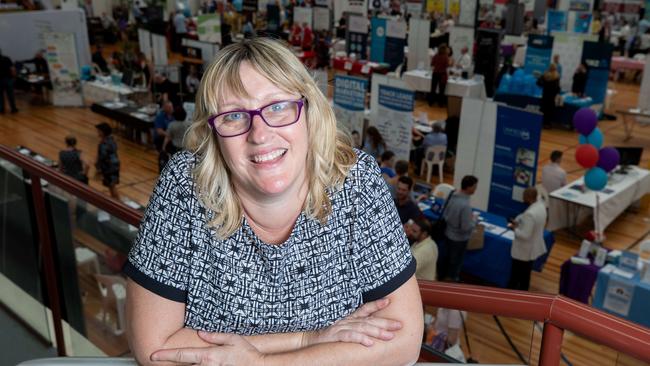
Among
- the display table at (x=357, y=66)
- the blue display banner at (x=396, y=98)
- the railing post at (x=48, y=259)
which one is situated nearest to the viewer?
the railing post at (x=48, y=259)

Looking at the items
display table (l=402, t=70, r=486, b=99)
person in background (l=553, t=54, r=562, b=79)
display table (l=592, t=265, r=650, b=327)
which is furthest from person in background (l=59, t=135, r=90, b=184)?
person in background (l=553, t=54, r=562, b=79)

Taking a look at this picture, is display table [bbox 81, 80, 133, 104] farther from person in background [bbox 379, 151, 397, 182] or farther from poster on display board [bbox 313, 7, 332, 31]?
poster on display board [bbox 313, 7, 332, 31]

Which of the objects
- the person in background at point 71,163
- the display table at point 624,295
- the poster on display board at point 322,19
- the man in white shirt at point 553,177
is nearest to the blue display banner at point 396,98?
the man in white shirt at point 553,177

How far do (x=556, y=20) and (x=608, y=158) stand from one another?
1264cm

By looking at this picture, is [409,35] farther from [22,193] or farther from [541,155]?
[22,193]

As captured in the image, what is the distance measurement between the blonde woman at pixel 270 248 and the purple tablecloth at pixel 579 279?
5.96 meters

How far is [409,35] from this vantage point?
16.9 metres

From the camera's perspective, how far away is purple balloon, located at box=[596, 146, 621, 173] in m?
8.80

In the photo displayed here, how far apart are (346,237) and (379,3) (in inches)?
872

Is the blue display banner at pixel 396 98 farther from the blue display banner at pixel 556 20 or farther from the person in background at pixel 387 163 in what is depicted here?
the blue display banner at pixel 556 20

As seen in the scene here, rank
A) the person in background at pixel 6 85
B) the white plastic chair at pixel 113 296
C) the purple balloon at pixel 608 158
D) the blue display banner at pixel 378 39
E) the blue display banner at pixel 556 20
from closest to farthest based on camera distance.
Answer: the white plastic chair at pixel 113 296
the purple balloon at pixel 608 158
the person in background at pixel 6 85
the blue display banner at pixel 378 39
the blue display banner at pixel 556 20

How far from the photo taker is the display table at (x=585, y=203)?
28.5 ft

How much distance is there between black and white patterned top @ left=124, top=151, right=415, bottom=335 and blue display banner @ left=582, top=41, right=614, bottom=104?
1453 centimetres

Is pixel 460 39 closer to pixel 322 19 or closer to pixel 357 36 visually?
pixel 357 36
